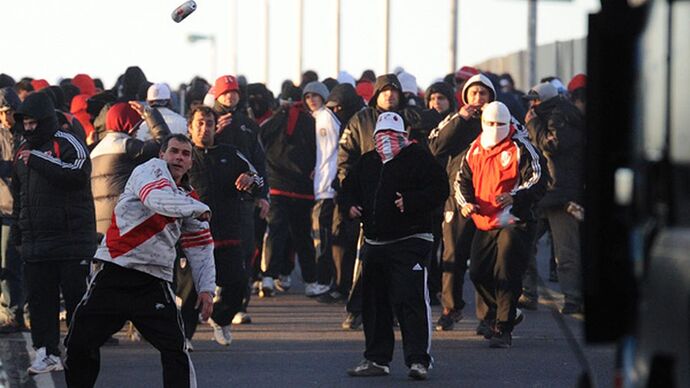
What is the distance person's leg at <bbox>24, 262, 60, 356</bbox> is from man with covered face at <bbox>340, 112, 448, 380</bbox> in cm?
204

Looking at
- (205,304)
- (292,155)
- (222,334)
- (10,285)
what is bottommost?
(222,334)

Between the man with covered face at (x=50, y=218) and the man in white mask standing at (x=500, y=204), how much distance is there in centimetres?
303

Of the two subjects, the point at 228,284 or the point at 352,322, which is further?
the point at 352,322

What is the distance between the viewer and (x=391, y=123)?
39.5 feet

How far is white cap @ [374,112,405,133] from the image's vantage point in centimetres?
Result: 1202

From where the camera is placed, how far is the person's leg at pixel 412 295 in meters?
11.5

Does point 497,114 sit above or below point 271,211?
above

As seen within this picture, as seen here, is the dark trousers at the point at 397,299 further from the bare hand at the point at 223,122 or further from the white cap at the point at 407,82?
the white cap at the point at 407,82

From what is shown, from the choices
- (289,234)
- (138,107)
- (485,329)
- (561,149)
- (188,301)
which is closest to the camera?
(188,301)

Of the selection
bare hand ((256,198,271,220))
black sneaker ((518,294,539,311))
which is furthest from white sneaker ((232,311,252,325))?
black sneaker ((518,294,539,311))

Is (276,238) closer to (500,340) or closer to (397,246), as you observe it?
(500,340)

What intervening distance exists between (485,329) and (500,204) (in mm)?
1124

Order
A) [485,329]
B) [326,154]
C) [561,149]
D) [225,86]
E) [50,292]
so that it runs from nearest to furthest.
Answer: [50,292], [485,329], [225,86], [561,149], [326,154]

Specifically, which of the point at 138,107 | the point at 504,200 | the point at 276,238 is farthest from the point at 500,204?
the point at 276,238
